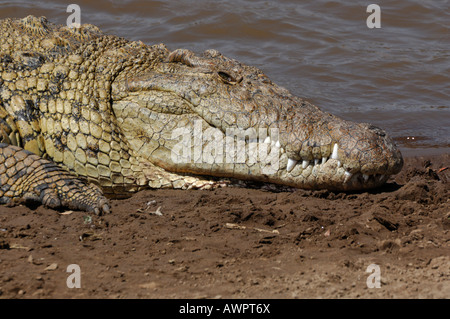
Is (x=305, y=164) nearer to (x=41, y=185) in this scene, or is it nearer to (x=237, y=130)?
(x=237, y=130)

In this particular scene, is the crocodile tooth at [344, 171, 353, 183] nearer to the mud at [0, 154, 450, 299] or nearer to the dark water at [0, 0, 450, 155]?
the mud at [0, 154, 450, 299]

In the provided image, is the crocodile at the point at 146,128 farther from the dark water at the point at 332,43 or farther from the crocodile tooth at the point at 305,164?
the dark water at the point at 332,43

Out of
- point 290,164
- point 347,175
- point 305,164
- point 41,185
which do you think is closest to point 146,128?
point 41,185

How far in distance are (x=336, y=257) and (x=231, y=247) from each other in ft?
2.15

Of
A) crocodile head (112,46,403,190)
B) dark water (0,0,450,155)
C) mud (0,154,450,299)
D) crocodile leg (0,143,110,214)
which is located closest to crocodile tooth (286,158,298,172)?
crocodile head (112,46,403,190)

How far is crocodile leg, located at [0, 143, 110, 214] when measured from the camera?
430cm

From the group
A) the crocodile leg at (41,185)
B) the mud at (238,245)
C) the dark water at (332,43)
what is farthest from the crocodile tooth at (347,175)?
the dark water at (332,43)

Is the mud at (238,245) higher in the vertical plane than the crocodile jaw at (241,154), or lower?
lower

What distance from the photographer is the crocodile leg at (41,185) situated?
430cm

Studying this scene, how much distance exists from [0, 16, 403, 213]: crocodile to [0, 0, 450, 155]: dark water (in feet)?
10.2

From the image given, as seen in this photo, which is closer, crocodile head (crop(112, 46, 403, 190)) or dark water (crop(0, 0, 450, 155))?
crocodile head (crop(112, 46, 403, 190))

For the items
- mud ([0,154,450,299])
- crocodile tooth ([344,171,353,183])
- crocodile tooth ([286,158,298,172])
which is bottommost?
mud ([0,154,450,299])

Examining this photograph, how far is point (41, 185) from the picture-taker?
4367mm

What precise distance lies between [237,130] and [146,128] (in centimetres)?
80
